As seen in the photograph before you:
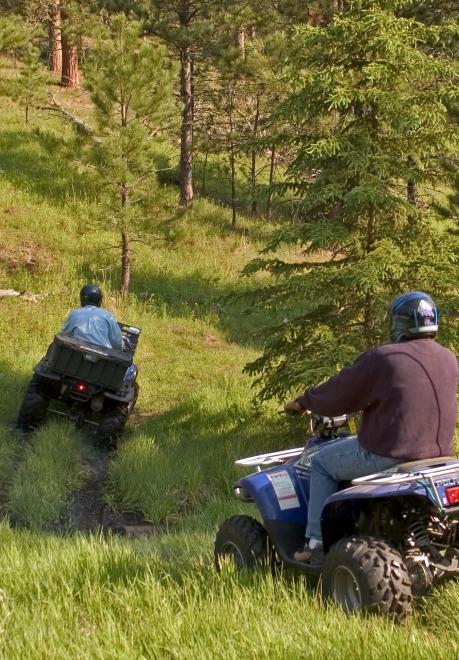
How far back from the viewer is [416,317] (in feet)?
14.7

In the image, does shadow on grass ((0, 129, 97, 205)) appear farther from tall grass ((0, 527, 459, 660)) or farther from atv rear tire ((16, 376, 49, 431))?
tall grass ((0, 527, 459, 660))

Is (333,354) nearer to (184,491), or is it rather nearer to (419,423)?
(184,491)

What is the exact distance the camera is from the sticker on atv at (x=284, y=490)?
508cm

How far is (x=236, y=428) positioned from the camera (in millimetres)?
10086

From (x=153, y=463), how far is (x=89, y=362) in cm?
150

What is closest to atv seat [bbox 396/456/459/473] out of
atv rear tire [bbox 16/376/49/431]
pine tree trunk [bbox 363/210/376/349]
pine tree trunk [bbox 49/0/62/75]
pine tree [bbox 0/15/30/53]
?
pine tree trunk [bbox 363/210/376/349]

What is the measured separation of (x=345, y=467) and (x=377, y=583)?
79 centimetres

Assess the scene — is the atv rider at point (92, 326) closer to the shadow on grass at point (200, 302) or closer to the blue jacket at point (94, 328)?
the blue jacket at point (94, 328)

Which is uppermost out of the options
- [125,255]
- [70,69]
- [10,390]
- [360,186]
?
[70,69]

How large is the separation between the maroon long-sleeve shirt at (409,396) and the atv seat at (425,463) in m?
0.04

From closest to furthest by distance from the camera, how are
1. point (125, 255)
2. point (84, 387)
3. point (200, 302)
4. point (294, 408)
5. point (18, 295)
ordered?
point (294, 408) → point (84, 387) → point (18, 295) → point (125, 255) → point (200, 302)

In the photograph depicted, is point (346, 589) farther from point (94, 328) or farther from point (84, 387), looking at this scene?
point (94, 328)

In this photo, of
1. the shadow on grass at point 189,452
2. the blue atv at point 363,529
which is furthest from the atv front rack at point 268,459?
the shadow on grass at point 189,452

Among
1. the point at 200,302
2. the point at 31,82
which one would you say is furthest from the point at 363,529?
the point at 31,82
